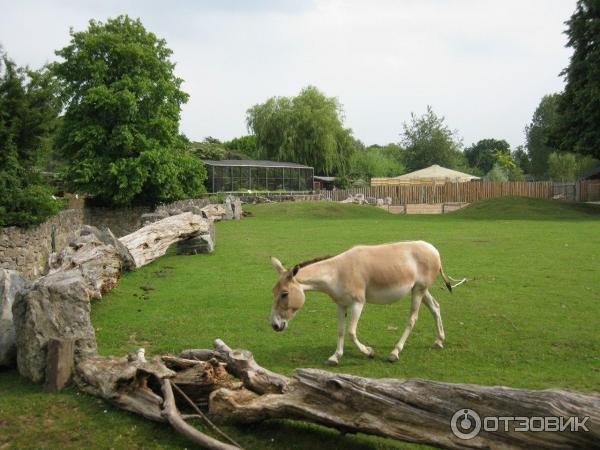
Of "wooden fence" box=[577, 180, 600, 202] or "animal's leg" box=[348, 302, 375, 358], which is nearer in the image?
"animal's leg" box=[348, 302, 375, 358]

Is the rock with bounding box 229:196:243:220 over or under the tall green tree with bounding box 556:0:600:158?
under

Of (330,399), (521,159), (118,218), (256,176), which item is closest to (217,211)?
(118,218)

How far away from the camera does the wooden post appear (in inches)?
254

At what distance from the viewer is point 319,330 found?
Result: 9070 millimetres

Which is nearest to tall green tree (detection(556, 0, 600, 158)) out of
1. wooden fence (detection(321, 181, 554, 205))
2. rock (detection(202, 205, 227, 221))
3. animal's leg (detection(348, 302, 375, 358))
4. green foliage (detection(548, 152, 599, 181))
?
wooden fence (detection(321, 181, 554, 205))

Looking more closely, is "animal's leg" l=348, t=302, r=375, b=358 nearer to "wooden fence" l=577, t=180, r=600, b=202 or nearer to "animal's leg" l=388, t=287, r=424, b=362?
"animal's leg" l=388, t=287, r=424, b=362

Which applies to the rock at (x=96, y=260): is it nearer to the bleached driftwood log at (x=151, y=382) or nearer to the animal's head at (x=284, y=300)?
the bleached driftwood log at (x=151, y=382)

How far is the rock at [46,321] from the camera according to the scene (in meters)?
6.74

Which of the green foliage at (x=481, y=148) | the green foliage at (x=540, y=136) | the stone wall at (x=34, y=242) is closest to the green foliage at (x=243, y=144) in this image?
the green foliage at (x=540, y=136)

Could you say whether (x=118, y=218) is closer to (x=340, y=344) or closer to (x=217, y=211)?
(x=217, y=211)

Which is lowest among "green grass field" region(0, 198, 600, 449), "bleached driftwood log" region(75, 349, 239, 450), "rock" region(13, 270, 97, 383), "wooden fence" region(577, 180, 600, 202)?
"green grass field" region(0, 198, 600, 449)

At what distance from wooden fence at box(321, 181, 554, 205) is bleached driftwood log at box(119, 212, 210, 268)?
113 ft

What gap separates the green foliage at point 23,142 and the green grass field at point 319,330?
5844 millimetres

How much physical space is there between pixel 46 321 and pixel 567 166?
268 ft
